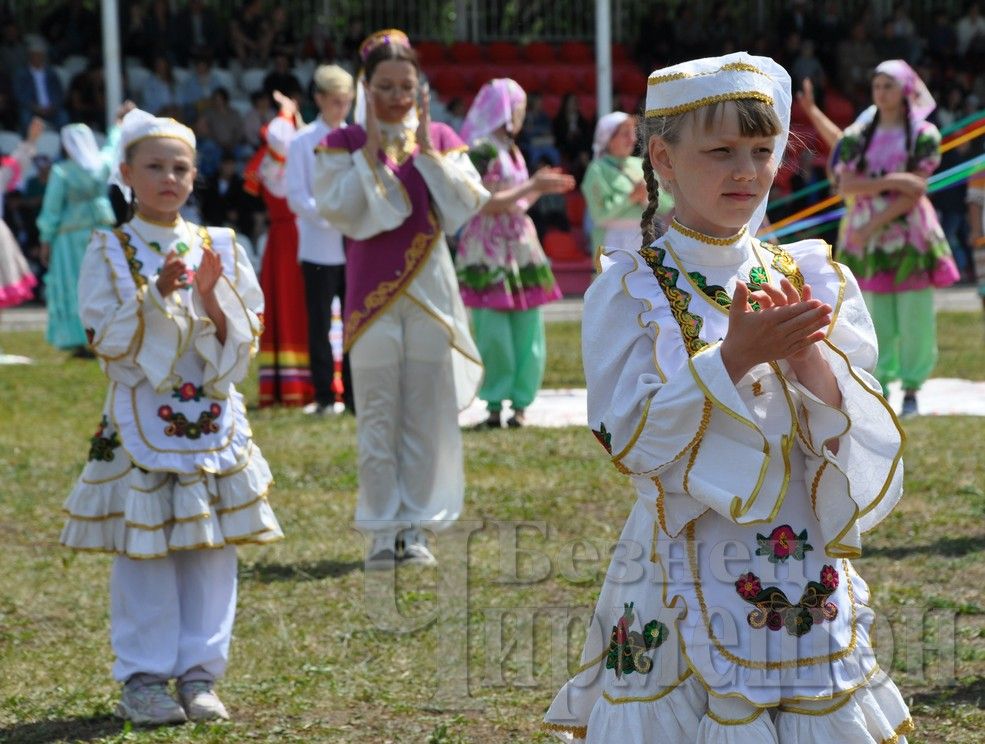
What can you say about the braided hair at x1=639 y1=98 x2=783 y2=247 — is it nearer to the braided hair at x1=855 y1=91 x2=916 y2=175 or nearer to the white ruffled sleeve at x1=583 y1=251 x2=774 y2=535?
the white ruffled sleeve at x1=583 y1=251 x2=774 y2=535

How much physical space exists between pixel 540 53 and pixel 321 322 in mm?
13534

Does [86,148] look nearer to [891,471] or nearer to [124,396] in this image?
[124,396]

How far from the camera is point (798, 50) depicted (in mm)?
22500

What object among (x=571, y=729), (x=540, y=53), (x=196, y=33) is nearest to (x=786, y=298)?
(x=571, y=729)

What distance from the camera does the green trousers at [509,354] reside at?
993cm

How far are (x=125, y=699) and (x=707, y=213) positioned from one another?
2507 mm

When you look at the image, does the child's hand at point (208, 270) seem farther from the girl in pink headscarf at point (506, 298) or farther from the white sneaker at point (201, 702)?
the girl in pink headscarf at point (506, 298)

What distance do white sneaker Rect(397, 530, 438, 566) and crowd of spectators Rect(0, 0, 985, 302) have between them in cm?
1142

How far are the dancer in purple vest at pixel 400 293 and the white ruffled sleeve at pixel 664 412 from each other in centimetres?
323

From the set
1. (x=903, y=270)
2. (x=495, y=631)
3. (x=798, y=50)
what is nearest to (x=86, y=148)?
(x=903, y=270)

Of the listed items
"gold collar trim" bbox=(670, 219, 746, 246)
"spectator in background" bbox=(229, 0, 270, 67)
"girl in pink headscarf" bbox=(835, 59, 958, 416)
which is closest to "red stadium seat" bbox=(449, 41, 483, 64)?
"spectator in background" bbox=(229, 0, 270, 67)

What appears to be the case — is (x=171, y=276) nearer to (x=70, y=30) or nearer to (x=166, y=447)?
(x=166, y=447)

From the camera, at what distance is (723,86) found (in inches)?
122

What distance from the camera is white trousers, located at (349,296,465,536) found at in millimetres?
6465
